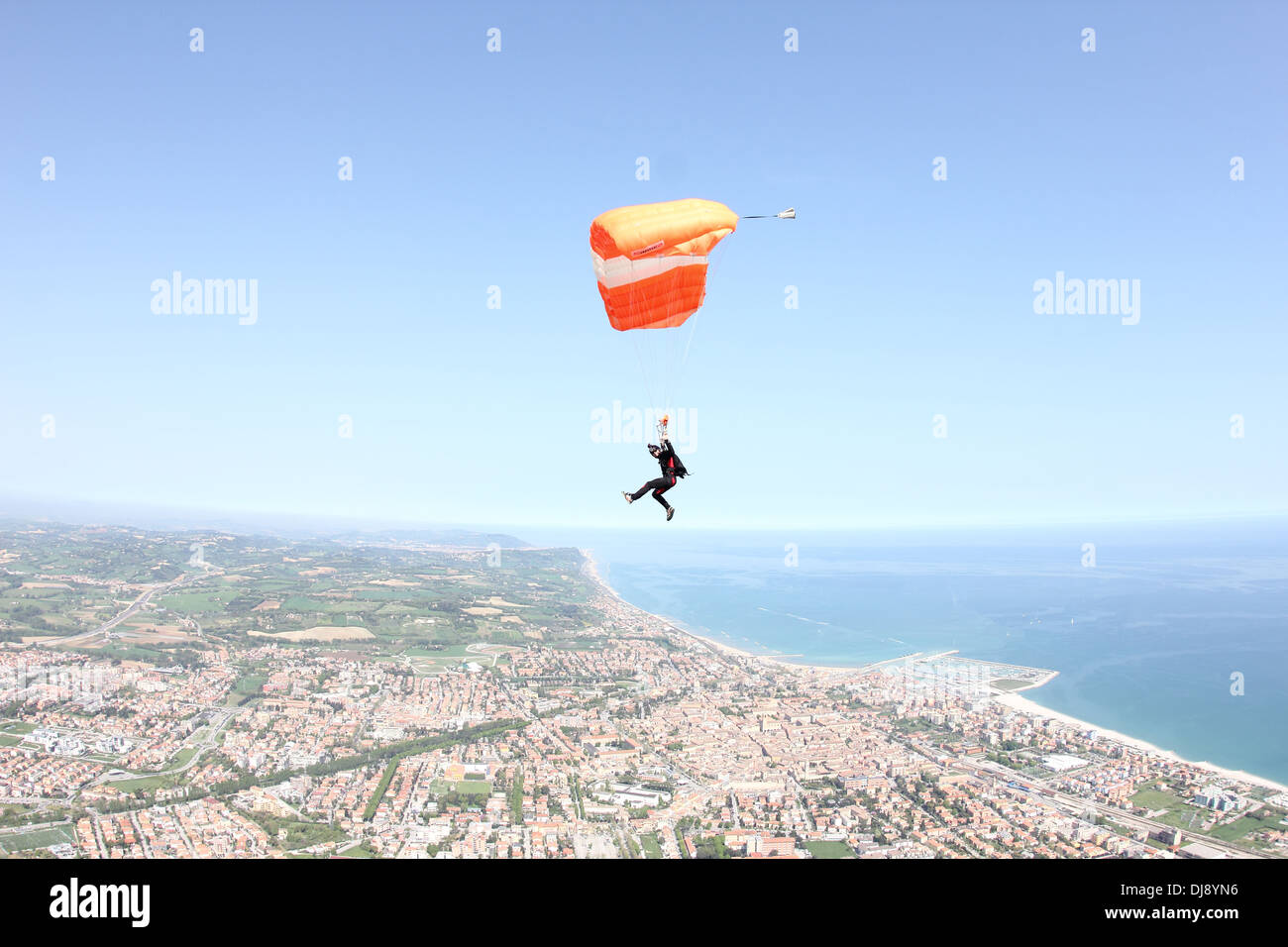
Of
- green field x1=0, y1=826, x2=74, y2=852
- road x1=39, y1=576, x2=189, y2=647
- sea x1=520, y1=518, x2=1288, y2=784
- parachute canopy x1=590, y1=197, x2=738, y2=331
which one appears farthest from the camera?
road x1=39, y1=576, x2=189, y2=647

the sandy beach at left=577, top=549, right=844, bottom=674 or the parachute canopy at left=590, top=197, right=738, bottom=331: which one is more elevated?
the parachute canopy at left=590, top=197, right=738, bottom=331

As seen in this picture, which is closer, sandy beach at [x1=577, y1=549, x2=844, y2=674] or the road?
the road

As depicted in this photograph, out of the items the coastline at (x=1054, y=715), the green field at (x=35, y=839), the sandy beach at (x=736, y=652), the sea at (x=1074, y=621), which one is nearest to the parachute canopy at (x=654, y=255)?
the green field at (x=35, y=839)

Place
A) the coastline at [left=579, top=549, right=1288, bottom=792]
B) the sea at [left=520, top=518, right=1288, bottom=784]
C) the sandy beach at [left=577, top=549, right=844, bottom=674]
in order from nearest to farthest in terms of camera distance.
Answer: the coastline at [left=579, top=549, right=1288, bottom=792] < the sea at [left=520, top=518, right=1288, bottom=784] < the sandy beach at [left=577, top=549, right=844, bottom=674]

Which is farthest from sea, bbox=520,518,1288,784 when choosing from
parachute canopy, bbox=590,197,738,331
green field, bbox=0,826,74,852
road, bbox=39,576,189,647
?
road, bbox=39,576,189,647

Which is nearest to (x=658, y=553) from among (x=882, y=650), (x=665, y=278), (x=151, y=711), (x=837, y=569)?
(x=837, y=569)

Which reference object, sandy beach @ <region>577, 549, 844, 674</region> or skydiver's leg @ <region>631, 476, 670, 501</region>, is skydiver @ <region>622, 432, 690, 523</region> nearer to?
skydiver's leg @ <region>631, 476, 670, 501</region>

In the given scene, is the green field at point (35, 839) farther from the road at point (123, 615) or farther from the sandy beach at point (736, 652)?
the sandy beach at point (736, 652)
